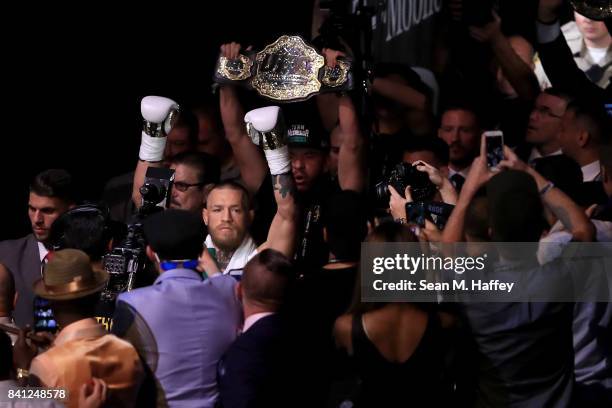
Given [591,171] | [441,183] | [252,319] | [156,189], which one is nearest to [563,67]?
[591,171]

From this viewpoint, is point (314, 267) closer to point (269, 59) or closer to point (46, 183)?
point (269, 59)

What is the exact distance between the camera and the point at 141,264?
476cm

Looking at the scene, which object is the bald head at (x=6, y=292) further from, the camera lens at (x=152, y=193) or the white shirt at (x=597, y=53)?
the white shirt at (x=597, y=53)

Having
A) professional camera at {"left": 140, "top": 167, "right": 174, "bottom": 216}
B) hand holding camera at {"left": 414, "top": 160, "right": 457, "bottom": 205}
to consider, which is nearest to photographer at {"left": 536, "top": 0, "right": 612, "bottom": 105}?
hand holding camera at {"left": 414, "top": 160, "right": 457, "bottom": 205}

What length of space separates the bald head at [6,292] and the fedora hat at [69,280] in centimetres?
49

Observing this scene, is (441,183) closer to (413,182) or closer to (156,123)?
(413,182)

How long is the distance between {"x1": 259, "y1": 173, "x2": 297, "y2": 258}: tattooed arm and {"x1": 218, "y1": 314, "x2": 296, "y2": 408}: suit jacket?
0.75 meters

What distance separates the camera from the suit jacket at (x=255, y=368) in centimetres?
406

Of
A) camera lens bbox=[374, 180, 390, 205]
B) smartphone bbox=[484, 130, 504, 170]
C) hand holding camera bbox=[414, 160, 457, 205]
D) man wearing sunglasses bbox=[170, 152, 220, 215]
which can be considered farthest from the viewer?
man wearing sunglasses bbox=[170, 152, 220, 215]

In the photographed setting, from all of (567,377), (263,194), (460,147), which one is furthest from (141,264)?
(460,147)

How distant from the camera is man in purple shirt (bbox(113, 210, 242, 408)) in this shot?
4.05 meters

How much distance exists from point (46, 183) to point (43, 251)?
32 centimetres

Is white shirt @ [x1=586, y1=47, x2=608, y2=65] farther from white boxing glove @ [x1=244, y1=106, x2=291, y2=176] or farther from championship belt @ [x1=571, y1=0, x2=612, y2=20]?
A: white boxing glove @ [x1=244, y1=106, x2=291, y2=176]

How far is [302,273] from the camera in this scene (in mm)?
5078
